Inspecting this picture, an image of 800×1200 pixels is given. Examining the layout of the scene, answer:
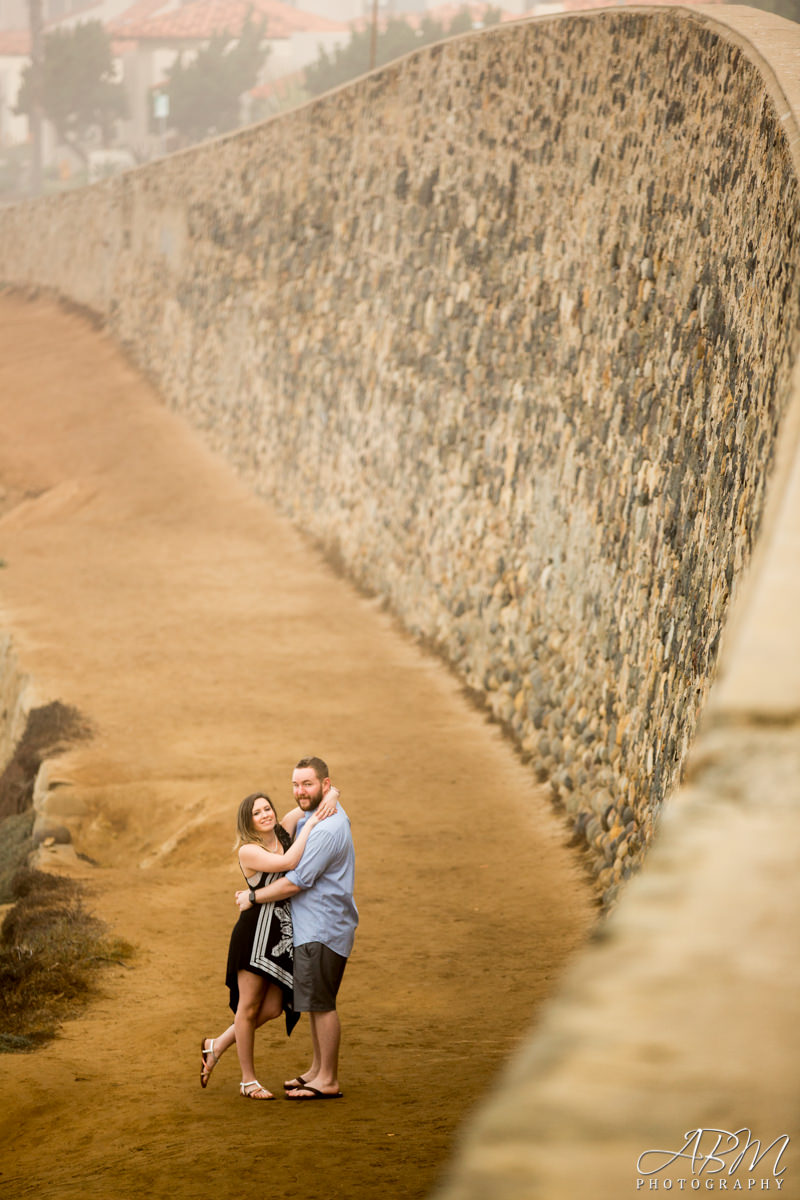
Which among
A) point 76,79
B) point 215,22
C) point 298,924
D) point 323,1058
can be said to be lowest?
point 323,1058

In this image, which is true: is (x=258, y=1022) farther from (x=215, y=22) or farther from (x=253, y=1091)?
(x=215, y=22)

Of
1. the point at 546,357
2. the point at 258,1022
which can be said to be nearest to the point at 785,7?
the point at 546,357

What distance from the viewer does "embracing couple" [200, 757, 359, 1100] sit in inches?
225

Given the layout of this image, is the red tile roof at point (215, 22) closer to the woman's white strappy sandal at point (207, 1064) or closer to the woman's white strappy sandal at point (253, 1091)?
the woman's white strappy sandal at point (207, 1064)

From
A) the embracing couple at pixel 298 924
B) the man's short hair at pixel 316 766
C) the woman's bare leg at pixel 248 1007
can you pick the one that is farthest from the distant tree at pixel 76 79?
the woman's bare leg at pixel 248 1007

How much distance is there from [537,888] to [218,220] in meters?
18.3

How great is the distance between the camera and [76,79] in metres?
61.0

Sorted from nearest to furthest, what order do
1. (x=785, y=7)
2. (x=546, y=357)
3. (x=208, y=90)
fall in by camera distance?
(x=546, y=357)
(x=785, y=7)
(x=208, y=90)

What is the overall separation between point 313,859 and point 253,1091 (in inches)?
47.1

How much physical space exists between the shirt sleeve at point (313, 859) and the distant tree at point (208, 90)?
59798mm

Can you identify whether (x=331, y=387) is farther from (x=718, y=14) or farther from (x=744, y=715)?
(x=744, y=715)

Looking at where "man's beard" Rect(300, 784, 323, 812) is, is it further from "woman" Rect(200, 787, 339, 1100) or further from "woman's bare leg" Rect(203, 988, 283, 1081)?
"woman's bare leg" Rect(203, 988, 283, 1081)

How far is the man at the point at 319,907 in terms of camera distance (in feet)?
18.7

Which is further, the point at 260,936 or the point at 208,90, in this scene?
the point at 208,90
